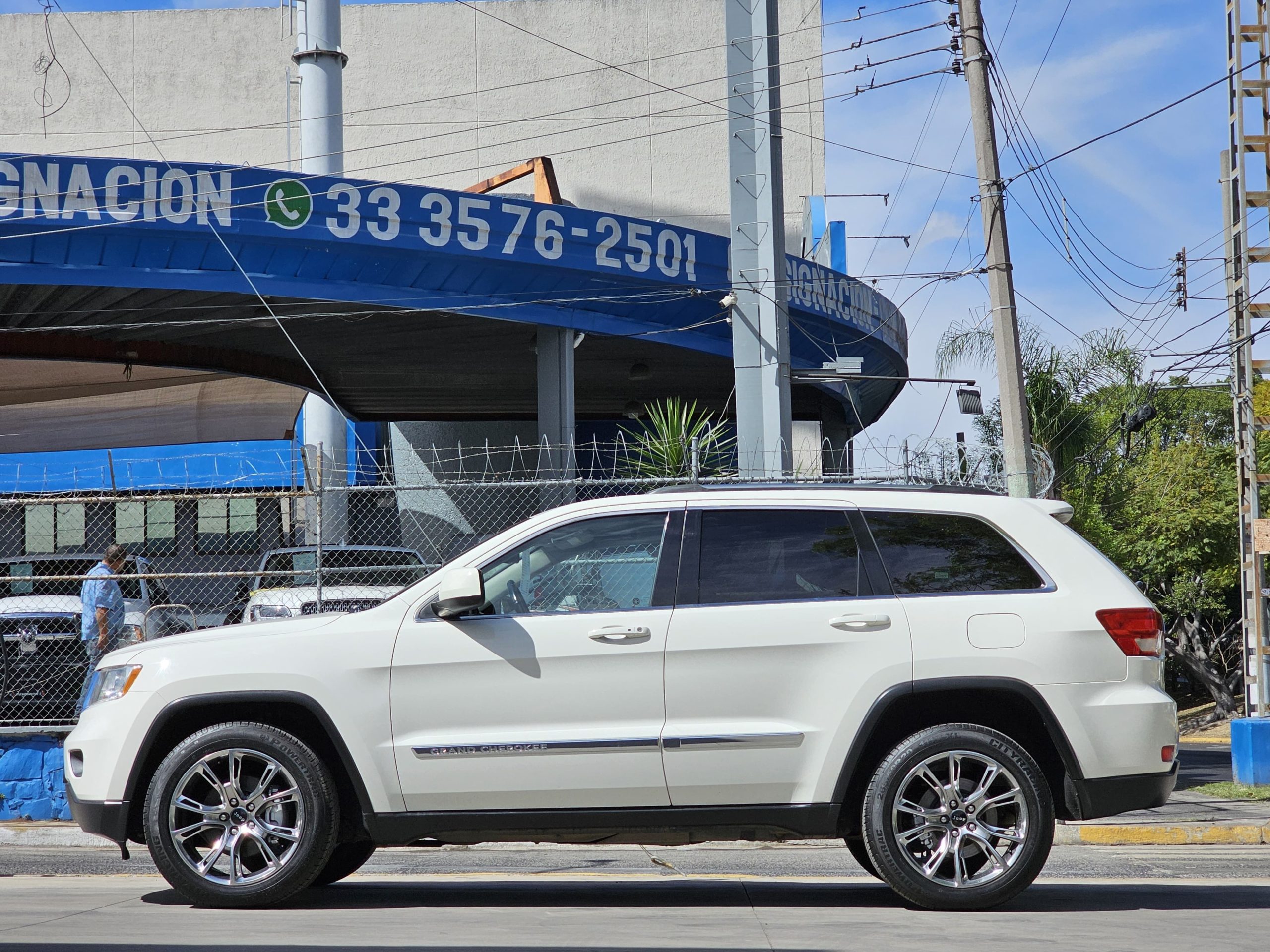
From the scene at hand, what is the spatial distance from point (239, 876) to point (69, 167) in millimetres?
14346

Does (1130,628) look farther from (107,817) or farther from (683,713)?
(107,817)

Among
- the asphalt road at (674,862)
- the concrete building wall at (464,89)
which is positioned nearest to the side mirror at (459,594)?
the asphalt road at (674,862)

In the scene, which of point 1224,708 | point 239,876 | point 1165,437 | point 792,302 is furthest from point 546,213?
point 1165,437

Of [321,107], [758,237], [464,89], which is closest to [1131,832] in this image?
[758,237]

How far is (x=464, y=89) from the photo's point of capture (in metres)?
38.6

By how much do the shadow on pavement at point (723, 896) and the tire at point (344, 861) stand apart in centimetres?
6

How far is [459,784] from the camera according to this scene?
5.54 metres

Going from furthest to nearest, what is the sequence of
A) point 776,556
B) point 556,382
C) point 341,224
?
point 556,382 → point 341,224 → point 776,556

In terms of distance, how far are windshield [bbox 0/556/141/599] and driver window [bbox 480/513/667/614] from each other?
332 inches

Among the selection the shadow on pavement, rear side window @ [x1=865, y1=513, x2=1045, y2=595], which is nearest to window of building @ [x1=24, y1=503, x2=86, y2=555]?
the shadow on pavement

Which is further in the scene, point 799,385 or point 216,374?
point 799,385

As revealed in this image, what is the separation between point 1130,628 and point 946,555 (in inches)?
32.4

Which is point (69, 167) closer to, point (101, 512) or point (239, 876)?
point (101, 512)

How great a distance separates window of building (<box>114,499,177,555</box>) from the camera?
24156 millimetres
